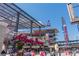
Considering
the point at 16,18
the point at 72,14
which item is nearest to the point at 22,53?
the point at 16,18

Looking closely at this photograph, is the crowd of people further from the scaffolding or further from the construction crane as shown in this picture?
the construction crane

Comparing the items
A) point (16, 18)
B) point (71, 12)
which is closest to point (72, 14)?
point (71, 12)

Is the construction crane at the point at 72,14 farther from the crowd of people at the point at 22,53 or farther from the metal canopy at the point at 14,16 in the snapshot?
the crowd of people at the point at 22,53

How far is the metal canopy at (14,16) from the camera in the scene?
160 cm

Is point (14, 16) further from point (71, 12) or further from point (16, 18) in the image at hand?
point (71, 12)

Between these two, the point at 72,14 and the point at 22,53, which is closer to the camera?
the point at 22,53

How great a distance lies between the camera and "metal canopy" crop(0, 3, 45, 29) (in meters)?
1.60

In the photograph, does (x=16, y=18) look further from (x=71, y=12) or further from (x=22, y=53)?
(x=71, y=12)

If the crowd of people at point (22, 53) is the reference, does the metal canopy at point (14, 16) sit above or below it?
above

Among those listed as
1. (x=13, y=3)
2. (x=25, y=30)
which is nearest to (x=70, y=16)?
(x=25, y=30)

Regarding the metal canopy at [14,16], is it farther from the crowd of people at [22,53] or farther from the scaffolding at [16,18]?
the crowd of people at [22,53]

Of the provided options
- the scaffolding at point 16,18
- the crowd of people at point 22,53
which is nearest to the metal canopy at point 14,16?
the scaffolding at point 16,18

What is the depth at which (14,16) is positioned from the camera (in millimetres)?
1610

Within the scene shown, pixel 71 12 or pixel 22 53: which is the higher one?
pixel 71 12
